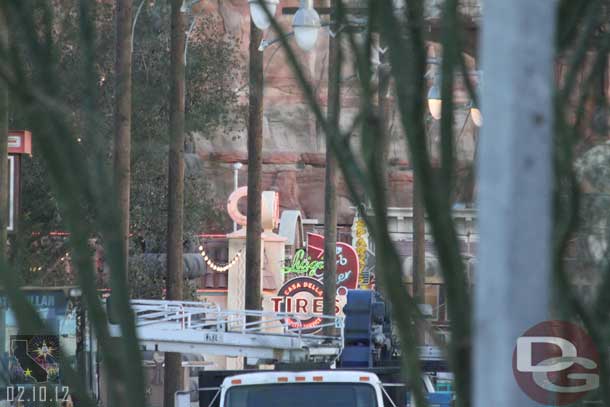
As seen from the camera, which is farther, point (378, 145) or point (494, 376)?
point (378, 145)

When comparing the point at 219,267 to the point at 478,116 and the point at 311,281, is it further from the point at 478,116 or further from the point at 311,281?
the point at 478,116

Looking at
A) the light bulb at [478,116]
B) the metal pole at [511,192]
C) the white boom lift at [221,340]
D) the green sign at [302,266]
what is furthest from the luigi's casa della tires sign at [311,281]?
the metal pole at [511,192]

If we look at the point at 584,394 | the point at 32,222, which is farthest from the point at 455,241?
the point at 32,222

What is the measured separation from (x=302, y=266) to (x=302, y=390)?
98.0 ft

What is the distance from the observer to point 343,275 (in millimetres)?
38844

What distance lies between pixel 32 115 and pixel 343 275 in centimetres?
3632

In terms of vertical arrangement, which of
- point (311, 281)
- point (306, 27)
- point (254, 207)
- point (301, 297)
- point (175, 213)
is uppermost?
point (306, 27)

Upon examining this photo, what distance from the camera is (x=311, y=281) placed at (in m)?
34.8

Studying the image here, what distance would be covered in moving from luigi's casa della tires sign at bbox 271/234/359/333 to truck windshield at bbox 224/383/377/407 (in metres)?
15.7

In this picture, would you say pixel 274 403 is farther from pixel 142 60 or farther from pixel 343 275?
pixel 343 275

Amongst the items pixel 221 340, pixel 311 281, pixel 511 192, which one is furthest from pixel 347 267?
pixel 511 192

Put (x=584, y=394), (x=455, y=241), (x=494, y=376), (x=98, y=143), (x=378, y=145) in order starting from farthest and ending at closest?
(x=584, y=394) < (x=378, y=145) < (x=455, y=241) < (x=98, y=143) < (x=494, y=376)

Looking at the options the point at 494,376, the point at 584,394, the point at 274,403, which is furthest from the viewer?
the point at 274,403

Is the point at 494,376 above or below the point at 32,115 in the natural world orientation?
below
